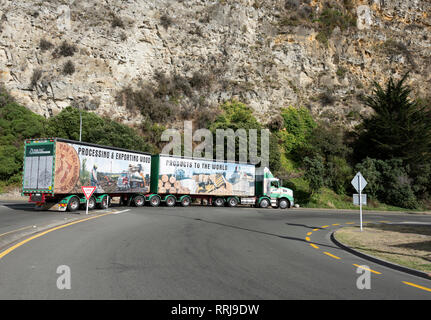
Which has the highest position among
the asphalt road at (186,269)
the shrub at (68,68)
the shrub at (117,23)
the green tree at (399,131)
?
the shrub at (117,23)

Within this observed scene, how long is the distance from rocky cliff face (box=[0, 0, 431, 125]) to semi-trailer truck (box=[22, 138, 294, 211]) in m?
21.1

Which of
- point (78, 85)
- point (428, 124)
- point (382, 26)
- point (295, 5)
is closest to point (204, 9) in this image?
point (295, 5)

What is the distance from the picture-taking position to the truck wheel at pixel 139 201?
2532 centimetres

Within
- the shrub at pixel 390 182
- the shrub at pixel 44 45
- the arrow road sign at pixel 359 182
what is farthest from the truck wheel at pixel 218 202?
the shrub at pixel 44 45

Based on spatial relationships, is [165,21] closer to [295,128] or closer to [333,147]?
[295,128]

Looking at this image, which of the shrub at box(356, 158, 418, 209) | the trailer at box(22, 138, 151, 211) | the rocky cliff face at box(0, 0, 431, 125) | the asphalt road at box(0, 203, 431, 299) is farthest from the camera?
the rocky cliff face at box(0, 0, 431, 125)

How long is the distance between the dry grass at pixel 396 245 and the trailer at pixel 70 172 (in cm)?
1552

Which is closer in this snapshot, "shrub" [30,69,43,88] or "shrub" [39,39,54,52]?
"shrub" [30,69,43,88]

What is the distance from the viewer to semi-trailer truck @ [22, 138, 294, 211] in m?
18.9

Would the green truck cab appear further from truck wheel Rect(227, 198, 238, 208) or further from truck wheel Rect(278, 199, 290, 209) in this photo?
truck wheel Rect(227, 198, 238, 208)

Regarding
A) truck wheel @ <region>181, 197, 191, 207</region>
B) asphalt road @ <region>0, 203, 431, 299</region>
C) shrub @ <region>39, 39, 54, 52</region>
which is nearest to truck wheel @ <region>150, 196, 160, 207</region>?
truck wheel @ <region>181, 197, 191, 207</region>

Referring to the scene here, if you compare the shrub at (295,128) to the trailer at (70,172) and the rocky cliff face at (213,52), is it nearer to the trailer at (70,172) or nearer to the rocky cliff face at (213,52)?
the rocky cliff face at (213,52)

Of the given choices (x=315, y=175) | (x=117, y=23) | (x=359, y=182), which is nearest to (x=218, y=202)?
(x=315, y=175)
